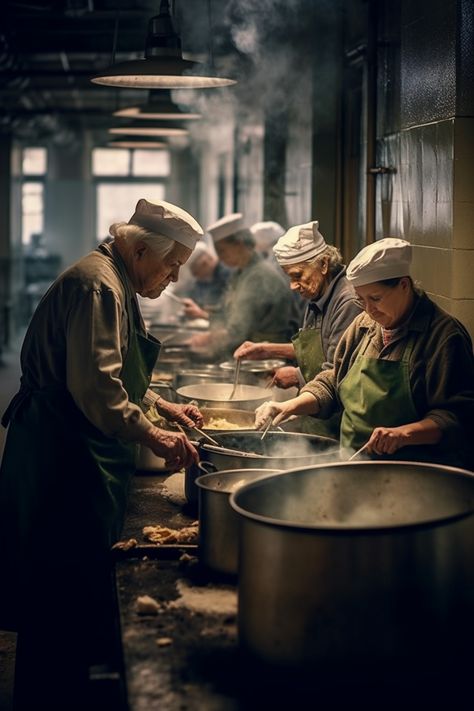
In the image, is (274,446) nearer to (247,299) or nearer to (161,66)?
(161,66)

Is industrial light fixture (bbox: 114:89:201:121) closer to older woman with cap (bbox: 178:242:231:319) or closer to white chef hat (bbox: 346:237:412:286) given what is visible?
older woman with cap (bbox: 178:242:231:319)

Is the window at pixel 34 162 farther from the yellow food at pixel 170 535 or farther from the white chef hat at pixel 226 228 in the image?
the yellow food at pixel 170 535

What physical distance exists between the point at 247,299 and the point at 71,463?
3.76m

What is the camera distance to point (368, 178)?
550 centimetres

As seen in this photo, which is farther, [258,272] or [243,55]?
[243,55]

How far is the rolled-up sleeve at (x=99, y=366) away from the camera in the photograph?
333cm

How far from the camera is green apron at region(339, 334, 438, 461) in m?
3.53

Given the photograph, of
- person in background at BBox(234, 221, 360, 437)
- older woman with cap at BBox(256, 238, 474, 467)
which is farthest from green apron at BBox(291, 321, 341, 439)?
older woman with cap at BBox(256, 238, 474, 467)

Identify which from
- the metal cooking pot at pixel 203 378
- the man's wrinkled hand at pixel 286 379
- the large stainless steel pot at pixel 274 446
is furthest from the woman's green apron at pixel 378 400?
the metal cooking pot at pixel 203 378

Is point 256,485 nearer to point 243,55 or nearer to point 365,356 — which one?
point 365,356

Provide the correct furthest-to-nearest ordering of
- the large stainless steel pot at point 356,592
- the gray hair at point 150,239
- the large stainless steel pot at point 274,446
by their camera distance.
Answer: the gray hair at point 150,239 → the large stainless steel pot at point 274,446 → the large stainless steel pot at point 356,592

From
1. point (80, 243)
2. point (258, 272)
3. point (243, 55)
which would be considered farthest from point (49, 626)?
point (80, 243)

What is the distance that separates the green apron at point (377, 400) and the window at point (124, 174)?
76.0 feet

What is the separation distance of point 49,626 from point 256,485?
140cm
